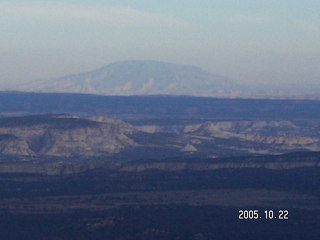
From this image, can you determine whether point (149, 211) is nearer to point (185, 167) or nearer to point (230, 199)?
point (230, 199)

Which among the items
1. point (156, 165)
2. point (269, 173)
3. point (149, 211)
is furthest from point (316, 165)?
point (149, 211)

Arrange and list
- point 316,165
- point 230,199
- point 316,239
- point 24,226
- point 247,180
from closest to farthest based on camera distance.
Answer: point 316,239 < point 24,226 < point 230,199 < point 247,180 < point 316,165
